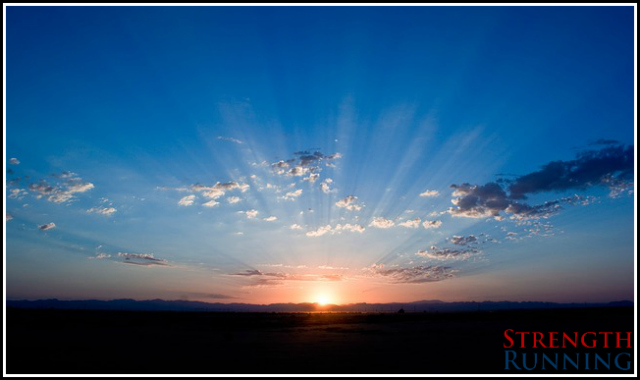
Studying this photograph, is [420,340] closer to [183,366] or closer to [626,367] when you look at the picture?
[626,367]

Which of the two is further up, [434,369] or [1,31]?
[1,31]

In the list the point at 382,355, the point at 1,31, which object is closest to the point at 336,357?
the point at 382,355

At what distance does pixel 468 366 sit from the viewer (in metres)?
24.5

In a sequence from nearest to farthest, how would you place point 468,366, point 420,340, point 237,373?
point 237,373 → point 468,366 → point 420,340

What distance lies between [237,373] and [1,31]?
20613 mm

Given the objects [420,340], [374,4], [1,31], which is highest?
[374,4]

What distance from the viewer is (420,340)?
1449 inches

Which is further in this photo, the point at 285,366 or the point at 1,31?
the point at 285,366

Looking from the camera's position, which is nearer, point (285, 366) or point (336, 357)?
point (285, 366)

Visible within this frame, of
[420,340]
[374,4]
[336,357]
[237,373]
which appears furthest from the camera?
[420,340]

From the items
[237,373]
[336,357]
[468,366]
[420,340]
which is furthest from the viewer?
[420,340]

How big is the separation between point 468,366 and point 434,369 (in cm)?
278

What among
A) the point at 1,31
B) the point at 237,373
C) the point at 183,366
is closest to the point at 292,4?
the point at 1,31

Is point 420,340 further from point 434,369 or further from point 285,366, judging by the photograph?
point 285,366
